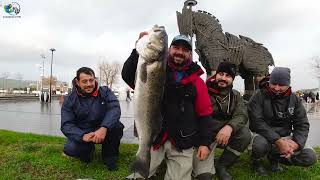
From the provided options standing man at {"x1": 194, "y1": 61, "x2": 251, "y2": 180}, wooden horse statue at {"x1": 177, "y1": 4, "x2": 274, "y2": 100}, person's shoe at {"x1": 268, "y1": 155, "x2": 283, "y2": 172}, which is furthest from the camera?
wooden horse statue at {"x1": 177, "y1": 4, "x2": 274, "y2": 100}

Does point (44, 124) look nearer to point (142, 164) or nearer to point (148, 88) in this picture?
point (142, 164)

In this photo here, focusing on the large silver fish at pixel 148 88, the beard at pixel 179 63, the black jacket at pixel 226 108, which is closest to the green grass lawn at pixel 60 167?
the black jacket at pixel 226 108

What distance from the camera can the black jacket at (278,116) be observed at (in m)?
5.42

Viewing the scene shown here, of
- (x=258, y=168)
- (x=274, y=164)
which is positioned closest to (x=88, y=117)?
(x=258, y=168)

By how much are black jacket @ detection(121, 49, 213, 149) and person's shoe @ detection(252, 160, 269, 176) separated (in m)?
1.43

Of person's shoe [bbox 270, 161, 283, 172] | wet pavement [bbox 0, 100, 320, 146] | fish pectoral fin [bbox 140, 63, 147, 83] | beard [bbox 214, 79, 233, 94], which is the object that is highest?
fish pectoral fin [bbox 140, 63, 147, 83]

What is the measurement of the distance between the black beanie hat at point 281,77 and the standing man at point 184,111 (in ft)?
3.98

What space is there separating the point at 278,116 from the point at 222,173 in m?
1.17

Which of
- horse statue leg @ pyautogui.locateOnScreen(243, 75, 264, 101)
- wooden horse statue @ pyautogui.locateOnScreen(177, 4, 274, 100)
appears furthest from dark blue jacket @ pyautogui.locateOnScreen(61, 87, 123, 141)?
horse statue leg @ pyautogui.locateOnScreen(243, 75, 264, 101)

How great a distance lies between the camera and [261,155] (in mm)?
5484

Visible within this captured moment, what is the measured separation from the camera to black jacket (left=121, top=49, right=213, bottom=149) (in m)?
4.60

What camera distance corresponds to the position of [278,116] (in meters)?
5.52

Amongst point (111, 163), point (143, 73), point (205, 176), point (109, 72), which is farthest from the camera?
point (109, 72)

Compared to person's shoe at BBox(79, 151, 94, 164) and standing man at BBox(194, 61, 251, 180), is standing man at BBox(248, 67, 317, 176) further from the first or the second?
person's shoe at BBox(79, 151, 94, 164)
